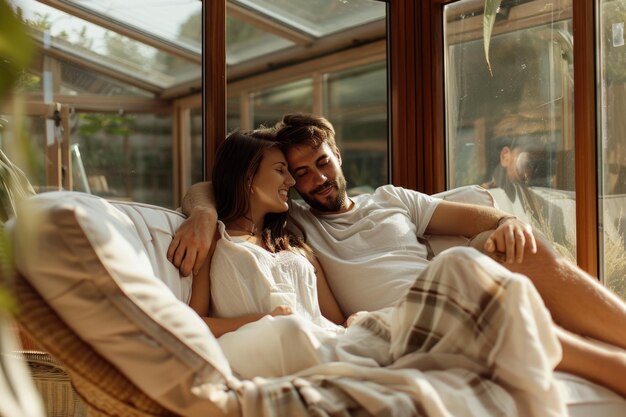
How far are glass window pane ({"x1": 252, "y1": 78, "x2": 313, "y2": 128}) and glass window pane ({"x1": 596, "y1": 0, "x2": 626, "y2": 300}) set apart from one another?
301 cm

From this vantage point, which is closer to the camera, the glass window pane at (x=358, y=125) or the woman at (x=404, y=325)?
the woman at (x=404, y=325)

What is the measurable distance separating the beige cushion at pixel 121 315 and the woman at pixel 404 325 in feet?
0.98

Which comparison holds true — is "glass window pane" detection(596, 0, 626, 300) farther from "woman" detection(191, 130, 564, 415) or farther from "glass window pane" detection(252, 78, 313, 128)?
"glass window pane" detection(252, 78, 313, 128)

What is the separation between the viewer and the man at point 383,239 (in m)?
2.04

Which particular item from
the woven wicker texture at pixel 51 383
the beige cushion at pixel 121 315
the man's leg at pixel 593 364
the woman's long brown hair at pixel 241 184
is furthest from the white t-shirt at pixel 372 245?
the beige cushion at pixel 121 315

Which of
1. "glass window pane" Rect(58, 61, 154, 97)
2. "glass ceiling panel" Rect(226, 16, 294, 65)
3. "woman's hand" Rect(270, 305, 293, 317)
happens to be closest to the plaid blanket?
"woman's hand" Rect(270, 305, 293, 317)

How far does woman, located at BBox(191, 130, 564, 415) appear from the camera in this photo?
1.49 m

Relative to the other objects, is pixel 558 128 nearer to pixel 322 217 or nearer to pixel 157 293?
pixel 322 217

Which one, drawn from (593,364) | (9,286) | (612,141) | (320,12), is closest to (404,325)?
(593,364)

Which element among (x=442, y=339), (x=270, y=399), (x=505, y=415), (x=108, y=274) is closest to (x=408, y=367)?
(x=442, y=339)

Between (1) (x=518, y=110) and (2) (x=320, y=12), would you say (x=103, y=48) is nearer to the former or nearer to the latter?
(2) (x=320, y=12)

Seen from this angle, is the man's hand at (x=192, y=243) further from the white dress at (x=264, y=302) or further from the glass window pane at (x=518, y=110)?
the glass window pane at (x=518, y=110)

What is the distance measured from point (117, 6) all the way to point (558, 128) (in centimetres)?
199

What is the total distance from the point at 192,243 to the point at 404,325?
2.61 feet
